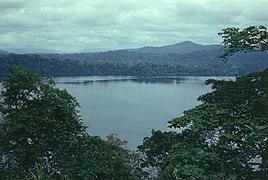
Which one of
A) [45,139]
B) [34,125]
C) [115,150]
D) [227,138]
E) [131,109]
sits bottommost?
[131,109]

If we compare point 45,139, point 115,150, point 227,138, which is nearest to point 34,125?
point 45,139

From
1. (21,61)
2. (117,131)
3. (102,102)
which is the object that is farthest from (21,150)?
(21,61)

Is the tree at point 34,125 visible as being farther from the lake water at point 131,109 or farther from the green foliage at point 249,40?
the lake water at point 131,109

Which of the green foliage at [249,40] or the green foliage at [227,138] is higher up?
the green foliage at [249,40]

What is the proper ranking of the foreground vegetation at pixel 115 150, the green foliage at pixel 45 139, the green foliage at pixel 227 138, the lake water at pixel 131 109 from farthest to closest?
1. the lake water at pixel 131 109
2. the green foliage at pixel 45 139
3. the foreground vegetation at pixel 115 150
4. the green foliage at pixel 227 138

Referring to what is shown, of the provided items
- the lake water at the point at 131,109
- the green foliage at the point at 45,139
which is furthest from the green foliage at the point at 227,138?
the lake water at the point at 131,109

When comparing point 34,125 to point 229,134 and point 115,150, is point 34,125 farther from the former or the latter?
point 229,134

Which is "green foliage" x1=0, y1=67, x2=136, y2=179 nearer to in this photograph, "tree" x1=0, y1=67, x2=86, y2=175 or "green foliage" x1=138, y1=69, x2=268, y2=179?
"tree" x1=0, y1=67, x2=86, y2=175

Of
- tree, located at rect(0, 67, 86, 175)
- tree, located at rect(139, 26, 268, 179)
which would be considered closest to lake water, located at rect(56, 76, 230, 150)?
tree, located at rect(0, 67, 86, 175)
